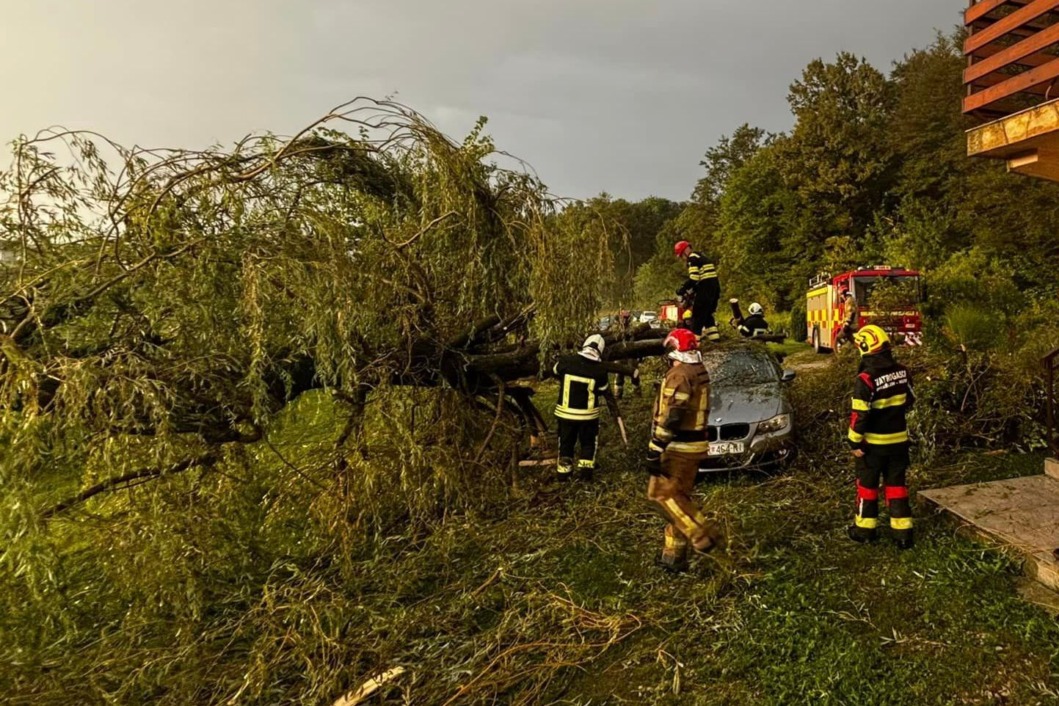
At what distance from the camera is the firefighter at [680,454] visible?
13.3 ft

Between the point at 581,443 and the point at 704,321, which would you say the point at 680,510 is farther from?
the point at 704,321

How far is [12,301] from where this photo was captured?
382 cm

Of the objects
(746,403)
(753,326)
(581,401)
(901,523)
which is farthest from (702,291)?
(901,523)

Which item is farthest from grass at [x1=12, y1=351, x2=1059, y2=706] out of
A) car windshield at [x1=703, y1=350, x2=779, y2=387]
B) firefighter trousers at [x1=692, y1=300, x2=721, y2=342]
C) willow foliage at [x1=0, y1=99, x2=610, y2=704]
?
firefighter trousers at [x1=692, y1=300, x2=721, y2=342]

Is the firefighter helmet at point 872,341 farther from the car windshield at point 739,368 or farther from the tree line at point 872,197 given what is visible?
the tree line at point 872,197

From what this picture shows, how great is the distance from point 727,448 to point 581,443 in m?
1.49

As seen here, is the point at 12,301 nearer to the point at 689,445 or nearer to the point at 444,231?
the point at 444,231

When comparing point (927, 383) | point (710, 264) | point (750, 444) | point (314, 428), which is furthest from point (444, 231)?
point (927, 383)

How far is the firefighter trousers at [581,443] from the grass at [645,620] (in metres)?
1.00

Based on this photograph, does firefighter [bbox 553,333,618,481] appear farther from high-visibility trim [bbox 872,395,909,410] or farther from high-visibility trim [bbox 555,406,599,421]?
high-visibility trim [bbox 872,395,909,410]

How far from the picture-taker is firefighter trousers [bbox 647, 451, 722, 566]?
405cm

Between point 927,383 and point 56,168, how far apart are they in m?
8.61

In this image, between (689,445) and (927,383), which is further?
(927,383)

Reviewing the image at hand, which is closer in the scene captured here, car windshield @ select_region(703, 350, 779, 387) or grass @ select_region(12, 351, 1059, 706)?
grass @ select_region(12, 351, 1059, 706)
